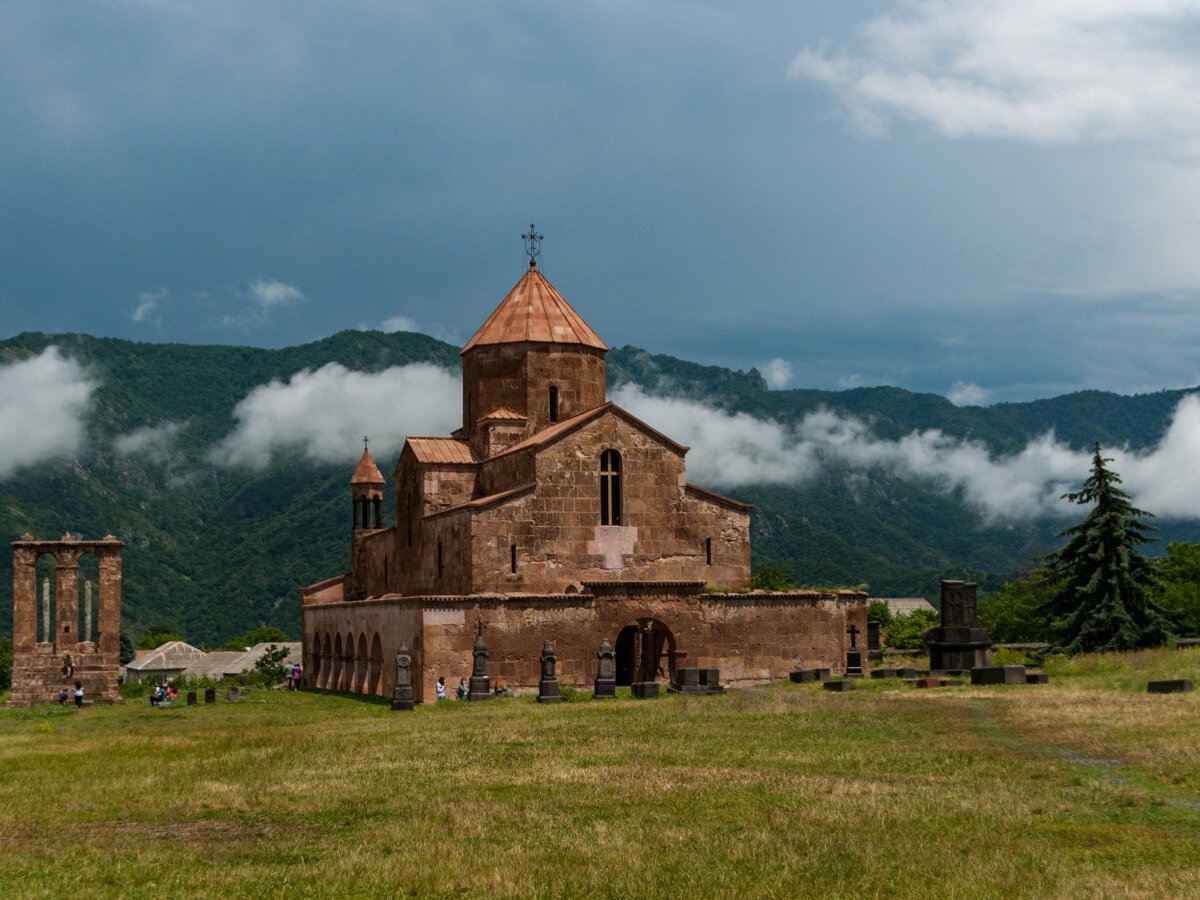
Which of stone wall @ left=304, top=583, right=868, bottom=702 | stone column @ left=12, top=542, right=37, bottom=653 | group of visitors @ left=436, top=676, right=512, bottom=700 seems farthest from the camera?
stone column @ left=12, top=542, right=37, bottom=653

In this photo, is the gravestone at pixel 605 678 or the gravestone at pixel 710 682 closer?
the gravestone at pixel 710 682

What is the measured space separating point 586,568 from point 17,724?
47.1 ft

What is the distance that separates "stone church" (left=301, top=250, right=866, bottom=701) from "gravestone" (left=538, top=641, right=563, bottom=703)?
3.53 m

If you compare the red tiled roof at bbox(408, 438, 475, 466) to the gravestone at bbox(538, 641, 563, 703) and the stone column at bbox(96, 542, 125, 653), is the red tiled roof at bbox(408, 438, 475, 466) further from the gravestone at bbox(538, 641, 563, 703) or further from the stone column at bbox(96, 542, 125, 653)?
Result: the gravestone at bbox(538, 641, 563, 703)

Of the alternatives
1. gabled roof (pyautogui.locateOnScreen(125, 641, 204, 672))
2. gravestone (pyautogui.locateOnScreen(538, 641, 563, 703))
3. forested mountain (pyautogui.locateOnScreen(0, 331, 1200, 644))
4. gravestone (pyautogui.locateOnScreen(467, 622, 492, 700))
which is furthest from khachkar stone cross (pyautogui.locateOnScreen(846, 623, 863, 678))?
forested mountain (pyautogui.locateOnScreen(0, 331, 1200, 644))

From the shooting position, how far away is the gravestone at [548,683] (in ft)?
95.6

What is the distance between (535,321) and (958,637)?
633 inches

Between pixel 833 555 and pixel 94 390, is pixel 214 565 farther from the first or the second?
pixel 833 555

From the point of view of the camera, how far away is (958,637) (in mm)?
32406

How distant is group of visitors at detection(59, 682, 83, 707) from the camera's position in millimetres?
38375

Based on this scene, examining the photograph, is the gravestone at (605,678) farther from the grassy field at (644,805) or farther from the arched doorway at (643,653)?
the arched doorway at (643,653)

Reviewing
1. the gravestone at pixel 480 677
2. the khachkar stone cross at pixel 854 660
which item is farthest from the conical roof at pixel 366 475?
the khachkar stone cross at pixel 854 660

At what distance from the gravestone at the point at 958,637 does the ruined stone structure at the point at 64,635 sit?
2404 centimetres

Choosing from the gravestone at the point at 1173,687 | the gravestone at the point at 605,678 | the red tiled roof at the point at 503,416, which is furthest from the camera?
the red tiled roof at the point at 503,416
